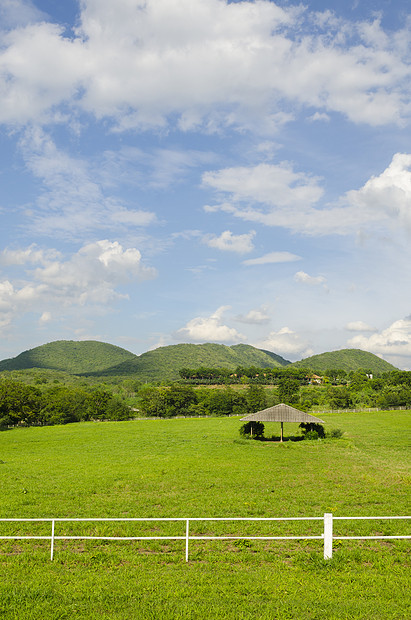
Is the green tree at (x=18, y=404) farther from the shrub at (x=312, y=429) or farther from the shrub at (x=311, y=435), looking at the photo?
the shrub at (x=311, y=435)

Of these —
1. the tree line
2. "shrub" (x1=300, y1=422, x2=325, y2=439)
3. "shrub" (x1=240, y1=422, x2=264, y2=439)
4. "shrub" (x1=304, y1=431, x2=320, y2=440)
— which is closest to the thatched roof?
"shrub" (x1=304, y1=431, x2=320, y2=440)

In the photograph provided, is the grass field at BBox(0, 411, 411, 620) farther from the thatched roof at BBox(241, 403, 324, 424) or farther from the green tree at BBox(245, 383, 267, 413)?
the green tree at BBox(245, 383, 267, 413)

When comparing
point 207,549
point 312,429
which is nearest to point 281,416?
point 312,429

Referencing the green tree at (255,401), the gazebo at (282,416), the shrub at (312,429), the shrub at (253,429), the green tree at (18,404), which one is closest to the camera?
the gazebo at (282,416)

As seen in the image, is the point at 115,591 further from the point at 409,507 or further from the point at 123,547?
the point at 409,507

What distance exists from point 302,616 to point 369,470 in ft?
59.9

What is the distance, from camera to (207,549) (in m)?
10.1

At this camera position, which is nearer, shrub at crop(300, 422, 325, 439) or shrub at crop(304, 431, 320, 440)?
shrub at crop(304, 431, 320, 440)

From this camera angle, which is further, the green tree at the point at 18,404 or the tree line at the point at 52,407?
the tree line at the point at 52,407

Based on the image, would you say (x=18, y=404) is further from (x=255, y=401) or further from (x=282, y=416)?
(x=282, y=416)

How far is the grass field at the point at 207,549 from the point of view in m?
6.80

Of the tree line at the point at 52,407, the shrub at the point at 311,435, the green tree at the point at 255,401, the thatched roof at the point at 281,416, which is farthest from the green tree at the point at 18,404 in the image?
the shrub at the point at 311,435

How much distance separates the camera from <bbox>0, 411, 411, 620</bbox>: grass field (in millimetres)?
6797

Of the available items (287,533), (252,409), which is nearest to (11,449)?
(287,533)
